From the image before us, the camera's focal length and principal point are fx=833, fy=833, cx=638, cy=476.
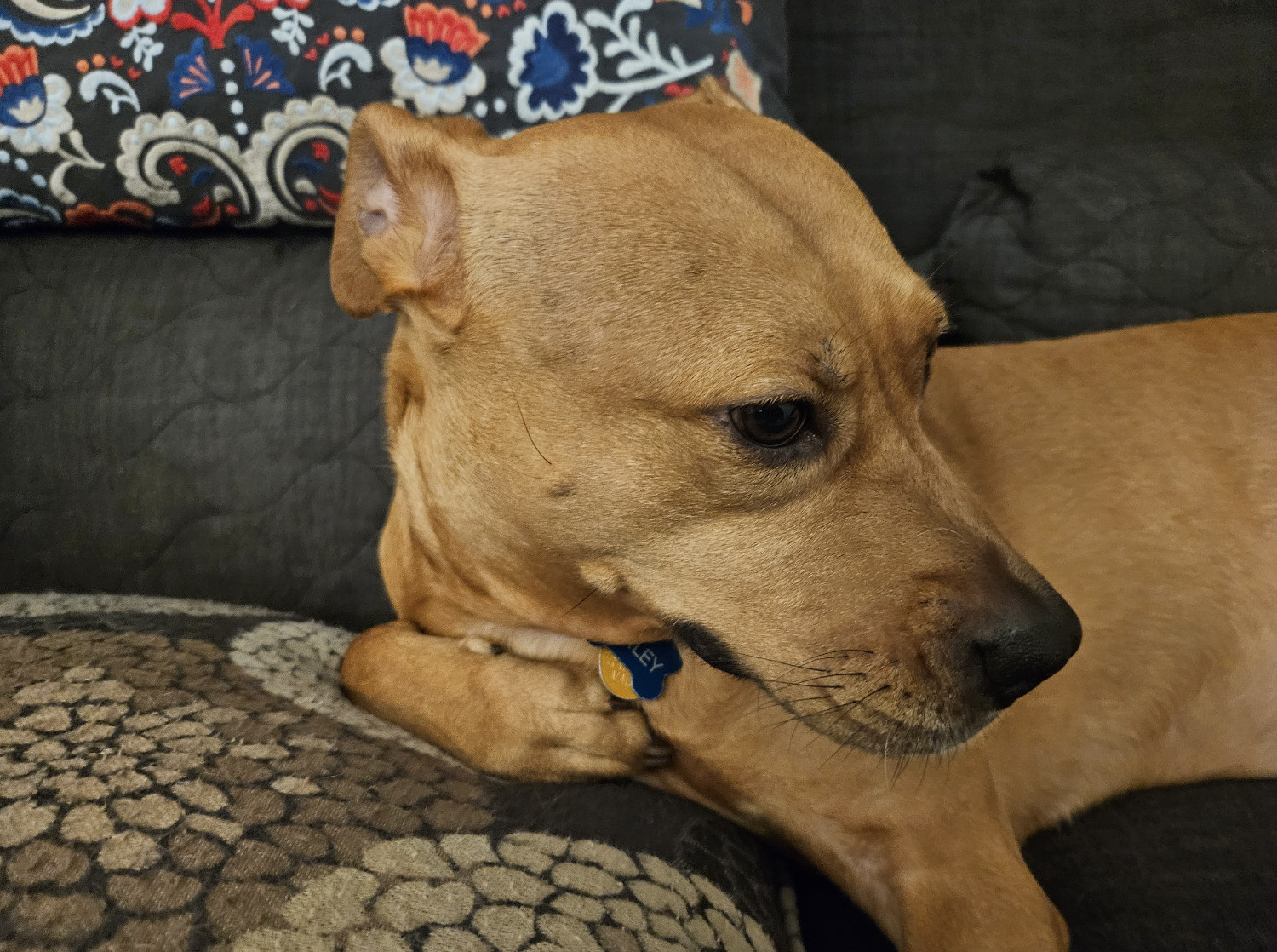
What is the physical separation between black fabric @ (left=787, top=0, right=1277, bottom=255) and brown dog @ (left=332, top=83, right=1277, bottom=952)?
863mm

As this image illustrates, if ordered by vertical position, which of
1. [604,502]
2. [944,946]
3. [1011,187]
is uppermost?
[1011,187]

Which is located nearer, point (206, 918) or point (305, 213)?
point (206, 918)

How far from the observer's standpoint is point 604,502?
1.06 meters

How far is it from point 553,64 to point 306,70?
53cm

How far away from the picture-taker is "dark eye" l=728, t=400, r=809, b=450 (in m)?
1.01

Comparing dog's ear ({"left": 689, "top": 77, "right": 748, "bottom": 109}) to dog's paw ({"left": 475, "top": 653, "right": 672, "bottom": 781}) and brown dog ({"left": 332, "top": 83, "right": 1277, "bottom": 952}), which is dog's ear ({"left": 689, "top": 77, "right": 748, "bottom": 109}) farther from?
dog's paw ({"left": 475, "top": 653, "right": 672, "bottom": 781})

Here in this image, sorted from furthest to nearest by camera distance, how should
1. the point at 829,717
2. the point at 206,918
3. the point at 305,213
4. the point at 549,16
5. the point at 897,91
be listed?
the point at 897,91, the point at 305,213, the point at 549,16, the point at 829,717, the point at 206,918

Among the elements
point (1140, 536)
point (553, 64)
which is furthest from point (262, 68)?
point (1140, 536)

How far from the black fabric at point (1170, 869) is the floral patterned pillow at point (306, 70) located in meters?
1.54

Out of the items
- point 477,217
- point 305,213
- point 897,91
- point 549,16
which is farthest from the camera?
point 897,91

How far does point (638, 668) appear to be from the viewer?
1.23 metres

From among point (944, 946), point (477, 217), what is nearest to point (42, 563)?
point (477, 217)

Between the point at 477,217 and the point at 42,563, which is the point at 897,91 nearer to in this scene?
the point at 477,217

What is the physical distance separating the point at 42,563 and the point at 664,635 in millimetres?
1664
